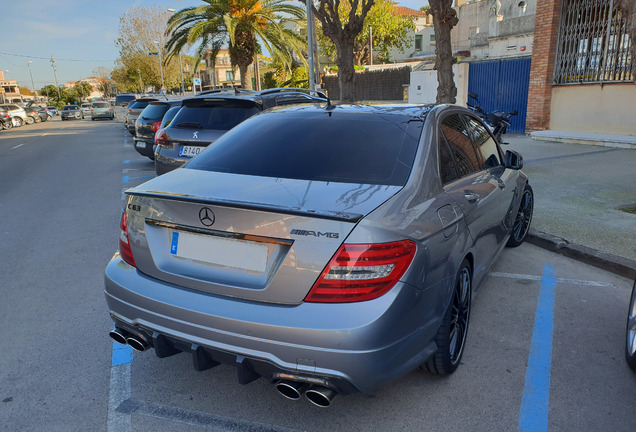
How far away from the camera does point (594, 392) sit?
279 cm

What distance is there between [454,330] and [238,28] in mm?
21130

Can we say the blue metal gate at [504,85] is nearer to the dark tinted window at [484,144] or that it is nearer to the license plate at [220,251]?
the dark tinted window at [484,144]

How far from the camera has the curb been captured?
4512 mm

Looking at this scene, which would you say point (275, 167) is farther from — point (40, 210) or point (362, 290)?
point (40, 210)

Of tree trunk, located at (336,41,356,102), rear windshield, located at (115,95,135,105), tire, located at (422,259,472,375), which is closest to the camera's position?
tire, located at (422,259,472,375)

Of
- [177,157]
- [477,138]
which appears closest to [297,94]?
[177,157]

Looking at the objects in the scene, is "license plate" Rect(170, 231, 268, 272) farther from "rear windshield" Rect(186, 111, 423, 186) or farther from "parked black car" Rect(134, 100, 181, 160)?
"parked black car" Rect(134, 100, 181, 160)

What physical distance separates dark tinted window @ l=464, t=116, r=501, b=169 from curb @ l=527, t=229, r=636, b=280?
1507mm

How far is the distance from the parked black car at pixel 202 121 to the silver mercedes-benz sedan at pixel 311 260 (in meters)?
3.88

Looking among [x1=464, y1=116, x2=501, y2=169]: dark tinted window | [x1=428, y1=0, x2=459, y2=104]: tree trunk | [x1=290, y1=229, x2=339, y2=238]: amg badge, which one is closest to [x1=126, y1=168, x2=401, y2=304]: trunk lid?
[x1=290, y1=229, x2=339, y2=238]: amg badge

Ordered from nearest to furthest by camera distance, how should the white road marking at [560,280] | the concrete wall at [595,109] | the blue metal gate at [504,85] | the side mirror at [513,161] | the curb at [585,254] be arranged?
the side mirror at [513,161] → the white road marking at [560,280] → the curb at [585,254] → the concrete wall at [595,109] → the blue metal gate at [504,85]

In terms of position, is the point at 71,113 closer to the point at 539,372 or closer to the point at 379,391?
the point at 379,391

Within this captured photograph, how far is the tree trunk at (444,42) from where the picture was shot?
9.28 m

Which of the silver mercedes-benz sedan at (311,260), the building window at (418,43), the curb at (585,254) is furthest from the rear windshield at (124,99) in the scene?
the building window at (418,43)
